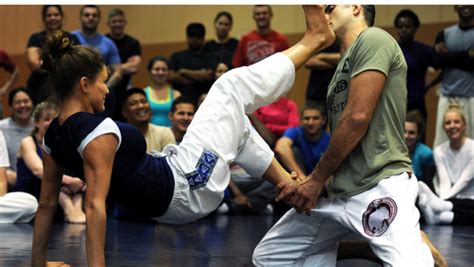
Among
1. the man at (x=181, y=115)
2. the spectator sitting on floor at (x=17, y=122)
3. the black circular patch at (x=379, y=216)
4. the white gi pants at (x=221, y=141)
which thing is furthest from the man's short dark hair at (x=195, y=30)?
the black circular patch at (x=379, y=216)

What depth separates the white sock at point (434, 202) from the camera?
22.8 feet

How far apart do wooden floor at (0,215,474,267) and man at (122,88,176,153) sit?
79 cm

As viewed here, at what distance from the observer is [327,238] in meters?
3.84

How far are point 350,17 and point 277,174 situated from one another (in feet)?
2.40

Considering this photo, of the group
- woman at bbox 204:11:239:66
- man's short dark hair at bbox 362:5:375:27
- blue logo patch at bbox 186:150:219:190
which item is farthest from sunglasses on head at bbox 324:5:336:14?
woman at bbox 204:11:239:66

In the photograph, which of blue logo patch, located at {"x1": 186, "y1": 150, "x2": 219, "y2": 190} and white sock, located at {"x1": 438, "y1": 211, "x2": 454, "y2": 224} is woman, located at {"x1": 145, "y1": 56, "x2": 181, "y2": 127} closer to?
white sock, located at {"x1": 438, "y1": 211, "x2": 454, "y2": 224}

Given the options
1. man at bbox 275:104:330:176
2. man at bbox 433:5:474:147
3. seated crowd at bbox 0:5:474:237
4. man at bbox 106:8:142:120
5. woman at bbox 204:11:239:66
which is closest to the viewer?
seated crowd at bbox 0:5:474:237

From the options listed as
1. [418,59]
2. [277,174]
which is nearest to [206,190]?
[277,174]

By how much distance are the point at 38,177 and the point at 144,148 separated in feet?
10.7

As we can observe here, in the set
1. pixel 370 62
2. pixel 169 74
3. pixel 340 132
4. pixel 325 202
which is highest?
pixel 370 62

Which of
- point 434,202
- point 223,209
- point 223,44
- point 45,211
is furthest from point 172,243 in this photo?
point 223,44

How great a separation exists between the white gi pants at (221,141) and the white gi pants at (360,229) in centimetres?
31

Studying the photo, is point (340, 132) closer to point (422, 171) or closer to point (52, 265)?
point (52, 265)

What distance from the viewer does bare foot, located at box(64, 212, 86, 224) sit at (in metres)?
6.51
